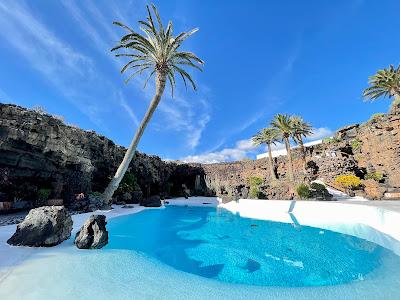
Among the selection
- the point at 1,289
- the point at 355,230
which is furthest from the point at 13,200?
the point at 355,230

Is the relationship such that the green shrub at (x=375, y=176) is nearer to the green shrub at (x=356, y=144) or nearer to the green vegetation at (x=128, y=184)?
the green shrub at (x=356, y=144)

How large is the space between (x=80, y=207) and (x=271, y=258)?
10.0 meters

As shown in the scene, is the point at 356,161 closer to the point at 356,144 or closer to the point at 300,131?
the point at 356,144

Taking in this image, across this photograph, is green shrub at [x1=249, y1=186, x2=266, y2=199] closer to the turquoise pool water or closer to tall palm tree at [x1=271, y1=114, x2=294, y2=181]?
tall palm tree at [x1=271, y1=114, x2=294, y2=181]

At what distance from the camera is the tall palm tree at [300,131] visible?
87.1 ft

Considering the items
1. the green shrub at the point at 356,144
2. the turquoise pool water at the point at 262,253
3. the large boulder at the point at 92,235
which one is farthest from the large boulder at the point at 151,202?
the green shrub at the point at 356,144

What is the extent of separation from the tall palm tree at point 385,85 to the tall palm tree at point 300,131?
6385 millimetres

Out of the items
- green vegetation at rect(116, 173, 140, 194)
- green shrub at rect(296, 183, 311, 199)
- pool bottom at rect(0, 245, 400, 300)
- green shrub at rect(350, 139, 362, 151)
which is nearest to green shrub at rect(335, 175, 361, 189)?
green shrub at rect(296, 183, 311, 199)

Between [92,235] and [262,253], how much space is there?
14.9 feet

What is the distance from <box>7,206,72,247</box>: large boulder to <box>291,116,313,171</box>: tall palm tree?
24543 mm

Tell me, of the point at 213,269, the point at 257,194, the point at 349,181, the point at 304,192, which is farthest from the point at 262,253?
the point at 349,181

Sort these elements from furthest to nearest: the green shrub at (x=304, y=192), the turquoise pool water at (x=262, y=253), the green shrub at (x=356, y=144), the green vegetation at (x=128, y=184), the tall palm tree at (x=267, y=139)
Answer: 1. the tall palm tree at (x=267, y=139)
2. the green shrub at (x=356, y=144)
3. the green vegetation at (x=128, y=184)
4. the green shrub at (x=304, y=192)
5. the turquoise pool water at (x=262, y=253)

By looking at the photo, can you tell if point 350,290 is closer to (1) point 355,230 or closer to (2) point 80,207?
(1) point 355,230

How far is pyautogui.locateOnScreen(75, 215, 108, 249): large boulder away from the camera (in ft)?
19.3
